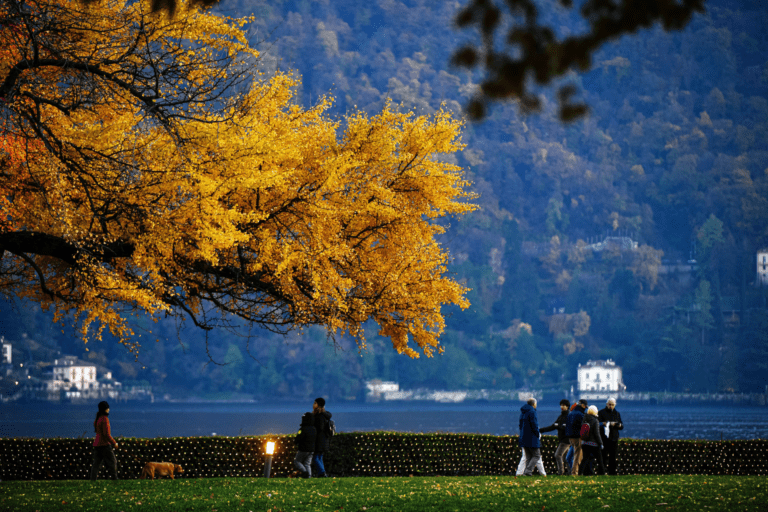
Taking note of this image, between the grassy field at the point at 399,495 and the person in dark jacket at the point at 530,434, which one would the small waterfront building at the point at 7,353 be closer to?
the grassy field at the point at 399,495

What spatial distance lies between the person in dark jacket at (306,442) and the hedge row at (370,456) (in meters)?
2.60

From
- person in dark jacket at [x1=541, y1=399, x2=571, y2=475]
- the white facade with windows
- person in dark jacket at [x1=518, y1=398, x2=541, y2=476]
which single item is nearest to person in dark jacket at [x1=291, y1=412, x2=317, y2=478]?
person in dark jacket at [x1=518, y1=398, x2=541, y2=476]

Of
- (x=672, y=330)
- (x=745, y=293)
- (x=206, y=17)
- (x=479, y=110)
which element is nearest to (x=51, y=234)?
(x=206, y=17)

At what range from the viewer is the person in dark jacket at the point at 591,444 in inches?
574

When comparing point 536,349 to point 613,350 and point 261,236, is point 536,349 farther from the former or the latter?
point 261,236

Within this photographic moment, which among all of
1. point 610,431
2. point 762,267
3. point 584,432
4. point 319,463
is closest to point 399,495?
point 319,463

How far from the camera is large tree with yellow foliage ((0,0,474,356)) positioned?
12.5 m

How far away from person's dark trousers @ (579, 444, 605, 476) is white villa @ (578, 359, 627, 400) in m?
149

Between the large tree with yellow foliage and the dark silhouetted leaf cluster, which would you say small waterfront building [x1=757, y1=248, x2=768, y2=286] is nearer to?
the large tree with yellow foliage

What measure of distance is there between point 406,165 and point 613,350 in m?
162

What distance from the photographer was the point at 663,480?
13.4 metres

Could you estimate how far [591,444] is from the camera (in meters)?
14.7

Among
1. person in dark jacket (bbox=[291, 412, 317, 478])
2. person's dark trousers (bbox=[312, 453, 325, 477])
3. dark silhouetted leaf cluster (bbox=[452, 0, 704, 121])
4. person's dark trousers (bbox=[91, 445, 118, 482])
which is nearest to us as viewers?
dark silhouetted leaf cluster (bbox=[452, 0, 704, 121])

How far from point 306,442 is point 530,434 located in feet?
13.4
